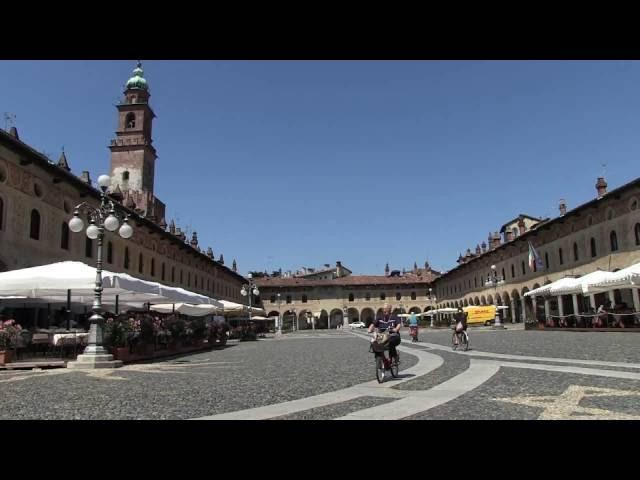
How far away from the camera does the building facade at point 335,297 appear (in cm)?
7931

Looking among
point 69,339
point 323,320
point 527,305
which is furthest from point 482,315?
point 69,339

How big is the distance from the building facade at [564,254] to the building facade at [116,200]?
27.2 meters

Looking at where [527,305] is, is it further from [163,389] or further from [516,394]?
[163,389]

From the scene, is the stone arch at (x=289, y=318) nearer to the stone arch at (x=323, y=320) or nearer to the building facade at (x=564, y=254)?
the stone arch at (x=323, y=320)

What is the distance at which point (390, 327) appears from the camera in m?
9.66

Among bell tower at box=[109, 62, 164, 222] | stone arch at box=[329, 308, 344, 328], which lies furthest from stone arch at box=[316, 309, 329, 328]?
bell tower at box=[109, 62, 164, 222]

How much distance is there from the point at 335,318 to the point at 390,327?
241 feet

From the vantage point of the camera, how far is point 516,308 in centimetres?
4931

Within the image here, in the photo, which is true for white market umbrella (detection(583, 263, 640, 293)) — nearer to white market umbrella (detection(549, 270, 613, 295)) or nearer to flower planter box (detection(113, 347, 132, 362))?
white market umbrella (detection(549, 270, 613, 295))

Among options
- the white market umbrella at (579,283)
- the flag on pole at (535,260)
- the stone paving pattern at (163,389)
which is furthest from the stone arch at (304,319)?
the stone paving pattern at (163,389)
